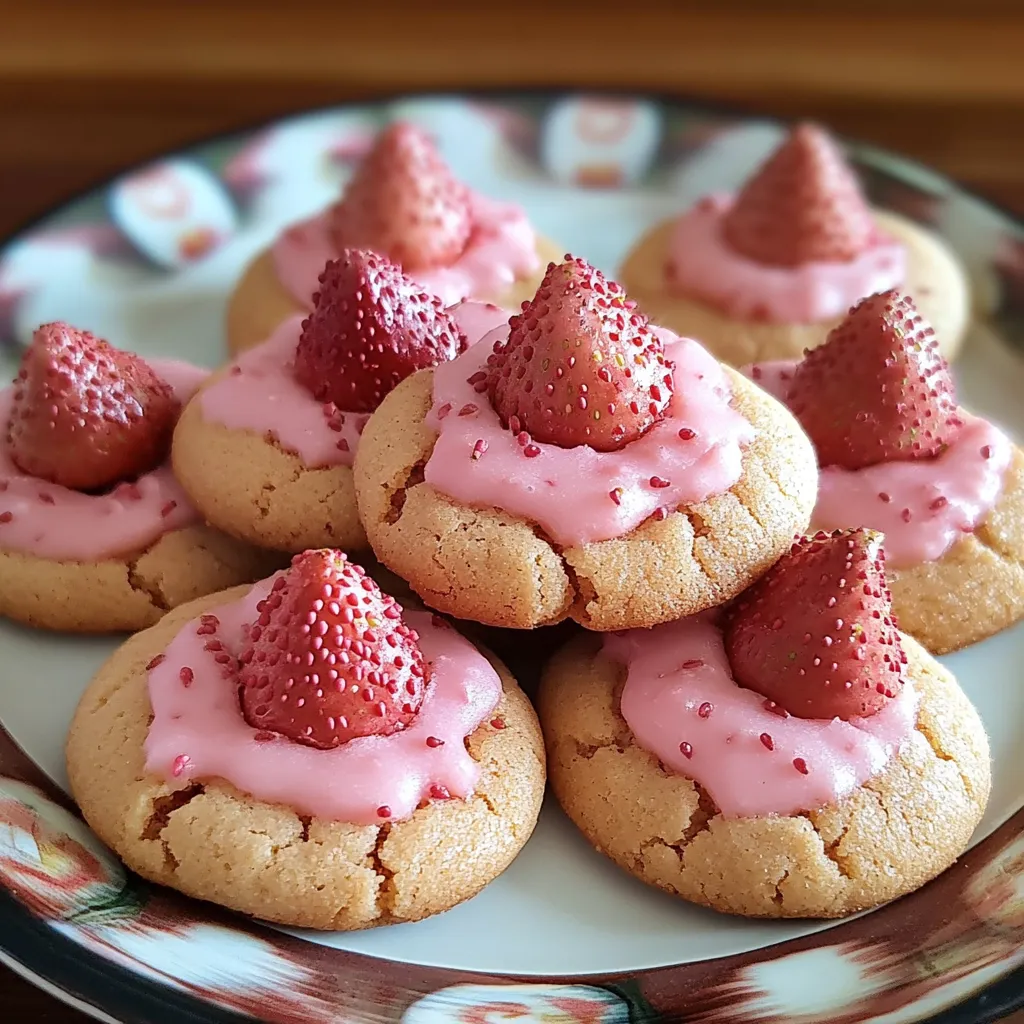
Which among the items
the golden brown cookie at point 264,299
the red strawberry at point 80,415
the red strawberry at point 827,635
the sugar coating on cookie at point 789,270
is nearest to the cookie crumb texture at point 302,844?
the red strawberry at point 827,635

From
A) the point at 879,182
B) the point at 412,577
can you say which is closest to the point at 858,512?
the point at 412,577

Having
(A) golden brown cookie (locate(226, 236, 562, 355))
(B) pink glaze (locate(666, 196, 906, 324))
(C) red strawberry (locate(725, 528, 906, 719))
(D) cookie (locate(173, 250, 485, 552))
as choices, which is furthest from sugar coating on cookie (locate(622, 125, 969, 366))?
(C) red strawberry (locate(725, 528, 906, 719))

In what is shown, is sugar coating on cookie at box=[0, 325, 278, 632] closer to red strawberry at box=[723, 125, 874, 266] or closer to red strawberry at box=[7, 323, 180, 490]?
red strawberry at box=[7, 323, 180, 490]

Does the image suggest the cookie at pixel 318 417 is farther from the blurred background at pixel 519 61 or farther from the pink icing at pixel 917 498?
the blurred background at pixel 519 61

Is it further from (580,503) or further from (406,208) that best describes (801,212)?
(580,503)

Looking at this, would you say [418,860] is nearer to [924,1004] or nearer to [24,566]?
[924,1004]

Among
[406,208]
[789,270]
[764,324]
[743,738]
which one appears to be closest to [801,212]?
[789,270]
